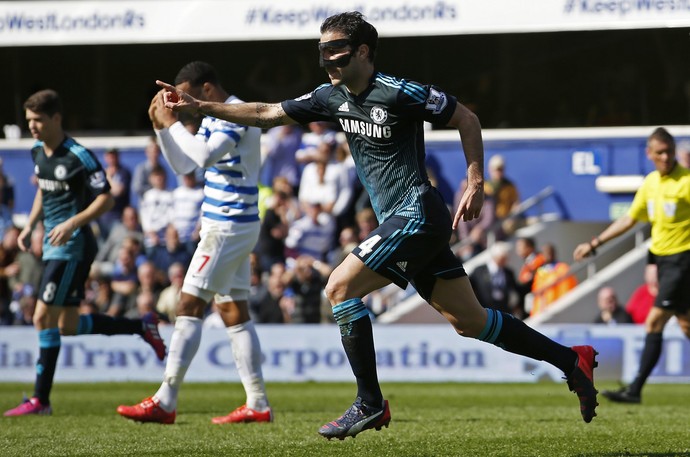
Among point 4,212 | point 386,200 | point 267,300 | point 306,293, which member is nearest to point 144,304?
point 267,300

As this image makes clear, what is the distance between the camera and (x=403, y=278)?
639cm

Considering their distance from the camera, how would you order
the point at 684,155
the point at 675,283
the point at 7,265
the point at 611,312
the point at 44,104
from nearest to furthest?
1. the point at 44,104
2. the point at 675,283
3. the point at 611,312
4. the point at 684,155
5. the point at 7,265

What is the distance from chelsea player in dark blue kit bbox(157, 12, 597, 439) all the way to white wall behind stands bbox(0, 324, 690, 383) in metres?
7.48

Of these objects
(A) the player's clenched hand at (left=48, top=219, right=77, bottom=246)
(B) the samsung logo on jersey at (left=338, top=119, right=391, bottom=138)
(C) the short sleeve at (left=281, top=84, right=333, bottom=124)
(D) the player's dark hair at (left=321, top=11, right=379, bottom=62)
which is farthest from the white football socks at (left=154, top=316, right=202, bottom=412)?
(D) the player's dark hair at (left=321, top=11, right=379, bottom=62)

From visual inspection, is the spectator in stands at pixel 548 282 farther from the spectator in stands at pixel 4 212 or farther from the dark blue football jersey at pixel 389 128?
the dark blue football jersey at pixel 389 128

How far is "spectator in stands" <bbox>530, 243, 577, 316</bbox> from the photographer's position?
1550cm

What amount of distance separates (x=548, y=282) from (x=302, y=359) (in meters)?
3.67

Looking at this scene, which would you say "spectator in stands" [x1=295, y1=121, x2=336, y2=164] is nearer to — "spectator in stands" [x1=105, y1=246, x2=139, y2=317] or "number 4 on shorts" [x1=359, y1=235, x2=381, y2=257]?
"spectator in stands" [x1=105, y1=246, x2=139, y2=317]

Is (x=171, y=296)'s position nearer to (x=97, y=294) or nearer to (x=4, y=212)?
(x=97, y=294)

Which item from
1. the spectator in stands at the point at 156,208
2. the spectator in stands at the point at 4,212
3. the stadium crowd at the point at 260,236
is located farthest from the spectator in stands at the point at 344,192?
the spectator in stands at the point at 4,212

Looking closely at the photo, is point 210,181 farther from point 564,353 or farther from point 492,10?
point 492,10

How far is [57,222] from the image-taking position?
9469mm

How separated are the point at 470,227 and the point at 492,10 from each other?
333cm

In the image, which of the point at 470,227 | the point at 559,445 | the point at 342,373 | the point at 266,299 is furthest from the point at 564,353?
the point at 470,227
